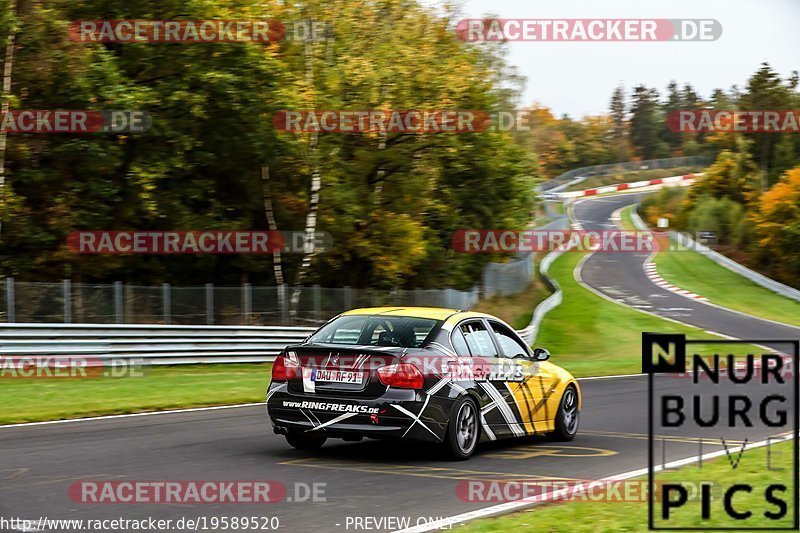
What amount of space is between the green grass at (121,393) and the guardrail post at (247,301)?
3657 mm

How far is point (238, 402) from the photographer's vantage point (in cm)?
1733

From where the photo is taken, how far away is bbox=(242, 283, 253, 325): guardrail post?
92.4 ft

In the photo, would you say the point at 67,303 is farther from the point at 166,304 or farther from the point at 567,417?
the point at 567,417

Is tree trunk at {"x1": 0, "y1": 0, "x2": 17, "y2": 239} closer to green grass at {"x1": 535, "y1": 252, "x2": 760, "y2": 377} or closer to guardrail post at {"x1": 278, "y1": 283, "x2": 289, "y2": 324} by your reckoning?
guardrail post at {"x1": 278, "y1": 283, "x2": 289, "y2": 324}

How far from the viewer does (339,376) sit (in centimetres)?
1023

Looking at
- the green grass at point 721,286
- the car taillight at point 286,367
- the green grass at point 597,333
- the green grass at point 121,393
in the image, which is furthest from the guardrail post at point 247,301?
the green grass at point 721,286

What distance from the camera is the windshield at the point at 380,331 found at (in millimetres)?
10633

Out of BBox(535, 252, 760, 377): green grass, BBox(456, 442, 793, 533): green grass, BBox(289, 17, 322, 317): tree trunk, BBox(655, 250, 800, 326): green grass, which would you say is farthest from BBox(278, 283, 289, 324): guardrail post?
BBox(655, 250, 800, 326): green grass

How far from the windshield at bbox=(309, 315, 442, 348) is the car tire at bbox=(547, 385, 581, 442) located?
2.55m

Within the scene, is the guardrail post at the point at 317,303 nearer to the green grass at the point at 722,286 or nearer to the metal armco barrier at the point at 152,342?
the metal armco barrier at the point at 152,342

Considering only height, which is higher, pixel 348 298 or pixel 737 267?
pixel 348 298

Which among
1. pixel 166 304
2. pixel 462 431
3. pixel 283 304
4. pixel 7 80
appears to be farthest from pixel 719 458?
pixel 7 80

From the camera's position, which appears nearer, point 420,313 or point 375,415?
point 375,415

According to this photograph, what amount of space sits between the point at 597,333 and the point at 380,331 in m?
30.1
